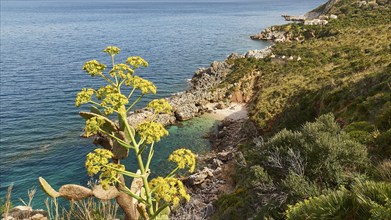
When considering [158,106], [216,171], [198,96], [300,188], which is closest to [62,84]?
[198,96]

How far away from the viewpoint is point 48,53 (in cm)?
8369

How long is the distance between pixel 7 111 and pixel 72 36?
7771 centimetres

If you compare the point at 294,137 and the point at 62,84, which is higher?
the point at 294,137

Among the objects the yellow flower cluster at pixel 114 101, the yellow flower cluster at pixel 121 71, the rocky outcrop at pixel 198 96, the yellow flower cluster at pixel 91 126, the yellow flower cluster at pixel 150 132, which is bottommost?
the rocky outcrop at pixel 198 96

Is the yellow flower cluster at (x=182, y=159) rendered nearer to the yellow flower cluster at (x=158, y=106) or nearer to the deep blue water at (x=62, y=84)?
the yellow flower cluster at (x=158, y=106)

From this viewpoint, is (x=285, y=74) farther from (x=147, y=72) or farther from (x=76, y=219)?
(x=76, y=219)

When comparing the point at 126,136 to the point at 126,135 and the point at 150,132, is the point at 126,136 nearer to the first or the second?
the point at 126,135

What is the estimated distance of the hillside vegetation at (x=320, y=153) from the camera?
247 inches

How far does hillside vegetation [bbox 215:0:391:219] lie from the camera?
20.6ft

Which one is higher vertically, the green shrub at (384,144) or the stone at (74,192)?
the stone at (74,192)

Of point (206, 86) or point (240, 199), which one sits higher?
point (240, 199)

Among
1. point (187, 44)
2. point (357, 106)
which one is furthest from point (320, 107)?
point (187, 44)

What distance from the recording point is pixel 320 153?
11.3 m

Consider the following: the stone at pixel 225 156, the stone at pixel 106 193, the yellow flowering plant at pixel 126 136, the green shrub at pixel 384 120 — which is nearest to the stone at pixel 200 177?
the stone at pixel 225 156
